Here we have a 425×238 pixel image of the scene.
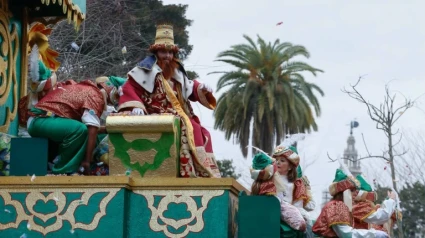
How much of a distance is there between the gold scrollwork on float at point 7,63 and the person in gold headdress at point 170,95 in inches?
57.6

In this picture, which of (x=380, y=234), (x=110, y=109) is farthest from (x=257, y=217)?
(x=110, y=109)

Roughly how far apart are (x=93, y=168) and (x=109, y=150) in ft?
2.35

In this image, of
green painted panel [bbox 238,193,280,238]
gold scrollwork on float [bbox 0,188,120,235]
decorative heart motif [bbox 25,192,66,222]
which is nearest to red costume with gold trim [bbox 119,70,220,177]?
green painted panel [bbox 238,193,280,238]

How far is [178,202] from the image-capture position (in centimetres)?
1028

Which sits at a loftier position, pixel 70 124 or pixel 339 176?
pixel 70 124

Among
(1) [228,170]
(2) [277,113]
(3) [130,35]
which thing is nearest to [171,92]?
(3) [130,35]

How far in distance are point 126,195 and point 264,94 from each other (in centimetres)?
2900

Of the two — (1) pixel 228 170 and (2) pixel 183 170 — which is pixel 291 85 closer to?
(1) pixel 228 170

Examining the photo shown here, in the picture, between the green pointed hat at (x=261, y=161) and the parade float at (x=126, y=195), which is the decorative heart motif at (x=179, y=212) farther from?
the green pointed hat at (x=261, y=161)

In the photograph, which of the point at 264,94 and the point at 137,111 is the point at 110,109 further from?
the point at 264,94

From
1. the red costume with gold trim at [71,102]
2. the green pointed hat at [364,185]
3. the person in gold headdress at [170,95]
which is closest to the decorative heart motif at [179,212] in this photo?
the person in gold headdress at [170,95]

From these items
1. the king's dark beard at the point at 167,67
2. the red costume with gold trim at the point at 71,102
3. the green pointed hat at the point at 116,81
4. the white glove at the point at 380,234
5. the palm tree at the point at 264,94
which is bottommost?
the white glove at the point at 380,234

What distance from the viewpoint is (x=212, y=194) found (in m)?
10.2

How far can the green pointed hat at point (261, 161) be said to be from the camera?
10.5m
